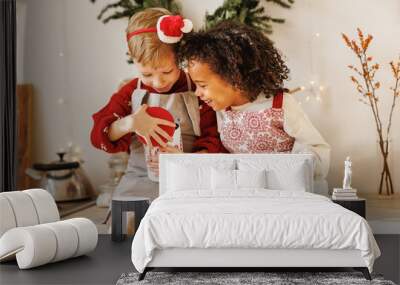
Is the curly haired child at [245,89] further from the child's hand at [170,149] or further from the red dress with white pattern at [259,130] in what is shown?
the child's hand at [170,149]

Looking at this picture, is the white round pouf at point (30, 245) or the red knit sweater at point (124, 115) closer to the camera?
the white round pouf at point (30, 245)

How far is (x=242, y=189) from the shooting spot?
17.6 ft

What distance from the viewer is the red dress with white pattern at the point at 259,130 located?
6109 mm

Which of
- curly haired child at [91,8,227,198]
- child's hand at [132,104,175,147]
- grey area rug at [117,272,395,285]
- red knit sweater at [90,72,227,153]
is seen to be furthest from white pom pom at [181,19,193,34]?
grey area rug at [117,272,395,285]

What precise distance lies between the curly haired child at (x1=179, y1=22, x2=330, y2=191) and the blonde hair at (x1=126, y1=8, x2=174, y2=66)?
20 centimetres

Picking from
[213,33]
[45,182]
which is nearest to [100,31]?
[213,33]

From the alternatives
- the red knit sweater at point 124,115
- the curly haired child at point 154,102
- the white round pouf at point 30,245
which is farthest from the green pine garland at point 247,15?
the white round pouf at point 30,245

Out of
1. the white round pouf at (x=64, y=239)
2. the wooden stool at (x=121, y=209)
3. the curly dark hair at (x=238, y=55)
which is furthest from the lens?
the curly dark hair at (x=238, y=55)

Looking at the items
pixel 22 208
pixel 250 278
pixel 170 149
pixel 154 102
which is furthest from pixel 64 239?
pixel 154 102

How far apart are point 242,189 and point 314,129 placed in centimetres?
122

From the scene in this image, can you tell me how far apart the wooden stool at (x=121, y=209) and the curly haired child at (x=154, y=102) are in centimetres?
40

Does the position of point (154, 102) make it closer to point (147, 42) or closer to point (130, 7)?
point (147, 42)

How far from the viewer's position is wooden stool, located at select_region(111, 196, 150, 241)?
5.82 meters

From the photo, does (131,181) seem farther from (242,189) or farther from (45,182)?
(242,189)
